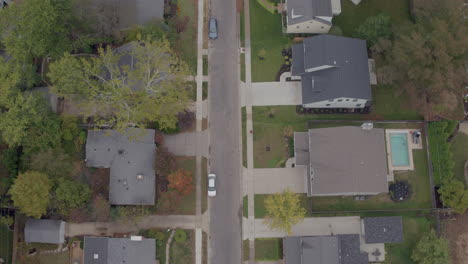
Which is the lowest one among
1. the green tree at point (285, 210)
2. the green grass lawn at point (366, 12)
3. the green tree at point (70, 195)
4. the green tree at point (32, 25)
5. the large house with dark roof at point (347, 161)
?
the green tree at point (285, 210)

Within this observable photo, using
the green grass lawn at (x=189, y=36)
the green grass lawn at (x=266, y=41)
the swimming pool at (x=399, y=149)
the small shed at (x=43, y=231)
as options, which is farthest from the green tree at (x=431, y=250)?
the small shed at (x=43, y=231)

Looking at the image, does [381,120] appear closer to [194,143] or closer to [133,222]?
[194,143]

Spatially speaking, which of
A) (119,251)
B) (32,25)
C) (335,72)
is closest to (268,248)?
(119,251)

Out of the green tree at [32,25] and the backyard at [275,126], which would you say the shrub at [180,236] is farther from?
the green tree at [32,25]

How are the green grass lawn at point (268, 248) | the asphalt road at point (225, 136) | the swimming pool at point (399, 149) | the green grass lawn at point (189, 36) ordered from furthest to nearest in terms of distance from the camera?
the green grass lawn at point (189, 36) < the swimming pool at point (399, 149) < the asphalt road at point (225, 136) < the green grass lawn at point (268, 248)

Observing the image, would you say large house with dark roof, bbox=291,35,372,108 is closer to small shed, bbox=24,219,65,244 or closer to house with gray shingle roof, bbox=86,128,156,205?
house with gray shingle roof, bbox=86,128,156,205

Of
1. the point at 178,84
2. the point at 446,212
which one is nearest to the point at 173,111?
the point at 178,84

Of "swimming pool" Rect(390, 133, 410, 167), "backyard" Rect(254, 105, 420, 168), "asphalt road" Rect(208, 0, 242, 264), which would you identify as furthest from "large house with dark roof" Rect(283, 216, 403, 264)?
"backyard" Rect(254, 105, 420, 168)
